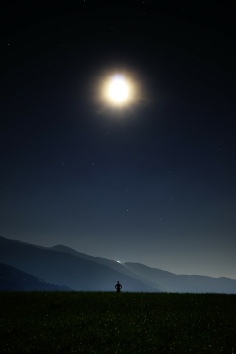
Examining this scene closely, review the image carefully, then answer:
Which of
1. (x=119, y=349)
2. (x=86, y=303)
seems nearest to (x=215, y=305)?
(x=86, y=303)

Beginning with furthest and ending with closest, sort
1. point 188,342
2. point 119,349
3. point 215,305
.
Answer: point 215,305
point 188,342
point 119,349

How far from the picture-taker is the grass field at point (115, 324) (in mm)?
14521

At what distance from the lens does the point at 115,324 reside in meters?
17.7

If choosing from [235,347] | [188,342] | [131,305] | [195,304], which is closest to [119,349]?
[188,342]

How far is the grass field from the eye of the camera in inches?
572

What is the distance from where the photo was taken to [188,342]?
15.2 m

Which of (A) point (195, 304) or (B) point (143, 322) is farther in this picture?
(A) point (195, 304)

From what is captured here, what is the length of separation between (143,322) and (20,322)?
7087mm

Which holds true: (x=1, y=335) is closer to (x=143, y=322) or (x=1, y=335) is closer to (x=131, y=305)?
(x=143, y=322)

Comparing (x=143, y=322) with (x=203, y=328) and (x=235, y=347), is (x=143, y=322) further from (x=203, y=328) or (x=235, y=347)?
(x=235, y=347)

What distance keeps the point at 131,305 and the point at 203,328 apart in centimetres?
648

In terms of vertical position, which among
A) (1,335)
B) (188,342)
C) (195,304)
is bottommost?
(1,335)

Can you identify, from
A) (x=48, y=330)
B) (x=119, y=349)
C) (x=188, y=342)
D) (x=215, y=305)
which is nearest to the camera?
(x=119, y=349)

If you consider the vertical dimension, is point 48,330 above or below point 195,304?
below
